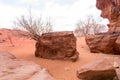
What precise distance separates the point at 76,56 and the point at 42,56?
2.16 m

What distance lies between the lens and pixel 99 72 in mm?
8148

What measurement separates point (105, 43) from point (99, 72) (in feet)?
25.0

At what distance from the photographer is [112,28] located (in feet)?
57.7

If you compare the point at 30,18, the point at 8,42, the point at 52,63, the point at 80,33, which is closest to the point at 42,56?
the point at 52,63

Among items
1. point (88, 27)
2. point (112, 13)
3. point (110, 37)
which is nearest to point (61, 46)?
point (110, 37)

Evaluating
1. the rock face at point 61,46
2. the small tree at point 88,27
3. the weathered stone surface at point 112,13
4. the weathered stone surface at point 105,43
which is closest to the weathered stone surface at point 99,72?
the rock face at point 61,46

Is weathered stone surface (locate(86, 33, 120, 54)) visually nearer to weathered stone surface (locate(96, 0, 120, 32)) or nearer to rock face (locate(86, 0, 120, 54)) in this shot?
rock face (locate(86, 0, 120, 54))

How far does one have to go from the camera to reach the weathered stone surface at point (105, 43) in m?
15.2

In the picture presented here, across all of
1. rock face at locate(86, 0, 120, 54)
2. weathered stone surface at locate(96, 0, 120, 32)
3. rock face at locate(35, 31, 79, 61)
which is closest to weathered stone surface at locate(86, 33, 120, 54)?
rock face at locate(86, 0, 120, 54)

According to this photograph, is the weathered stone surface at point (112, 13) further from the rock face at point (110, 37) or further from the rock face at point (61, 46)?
the rock face at point (61, 46)

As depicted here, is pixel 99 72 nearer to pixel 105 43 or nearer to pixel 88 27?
pixel 105 43

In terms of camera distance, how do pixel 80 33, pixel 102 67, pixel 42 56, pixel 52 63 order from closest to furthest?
pixel 102 67 < pixel 52 63 < pixel 42 56 < pixel 80 33

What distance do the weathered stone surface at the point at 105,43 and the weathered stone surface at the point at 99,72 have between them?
22.5 feet

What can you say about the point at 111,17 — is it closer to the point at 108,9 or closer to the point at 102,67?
the point at 108,9
